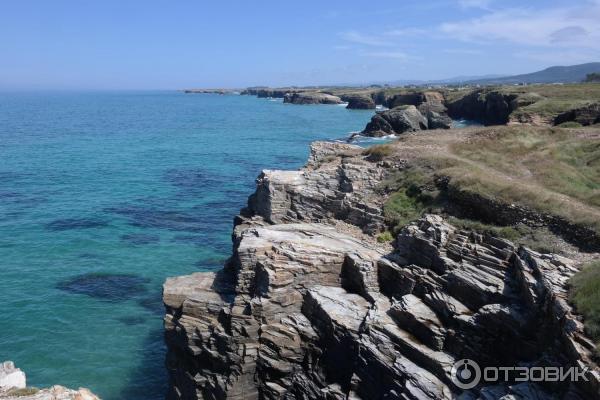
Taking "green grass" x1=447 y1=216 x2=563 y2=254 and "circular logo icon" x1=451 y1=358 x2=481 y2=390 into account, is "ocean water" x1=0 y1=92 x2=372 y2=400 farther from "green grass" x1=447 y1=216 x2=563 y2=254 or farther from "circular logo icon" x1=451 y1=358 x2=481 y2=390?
"green grass" x1=447 y1=216 x2=563 y2=254

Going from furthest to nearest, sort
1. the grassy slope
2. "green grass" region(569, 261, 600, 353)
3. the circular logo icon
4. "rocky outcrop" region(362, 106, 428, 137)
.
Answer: "rocky outcrop" region(362, 106, 428, 137) → the grassy slope → the circular logo icon → "green grass" region(569, 261, 600, 353)

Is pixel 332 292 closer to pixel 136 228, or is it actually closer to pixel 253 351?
pixel 253 351

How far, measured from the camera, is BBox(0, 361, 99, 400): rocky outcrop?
1407 centimetres

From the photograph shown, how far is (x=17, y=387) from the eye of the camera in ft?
50.1

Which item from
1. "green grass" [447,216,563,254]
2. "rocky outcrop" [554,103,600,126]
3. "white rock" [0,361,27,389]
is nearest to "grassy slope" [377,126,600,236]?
"green grass" [447,216,563,254]

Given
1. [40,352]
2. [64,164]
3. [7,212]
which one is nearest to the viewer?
[40,352]

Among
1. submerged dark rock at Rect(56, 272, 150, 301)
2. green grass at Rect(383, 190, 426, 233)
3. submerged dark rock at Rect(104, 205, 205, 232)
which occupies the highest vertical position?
green grass at Rect(383, 190, 426, 233)

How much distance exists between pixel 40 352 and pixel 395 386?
62.2 ft

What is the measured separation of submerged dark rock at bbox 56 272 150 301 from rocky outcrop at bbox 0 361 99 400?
48.3 feet

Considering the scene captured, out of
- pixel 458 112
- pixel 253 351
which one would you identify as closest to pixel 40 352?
pixel 253 351

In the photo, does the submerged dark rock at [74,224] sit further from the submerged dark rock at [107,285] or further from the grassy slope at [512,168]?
the grassy slope at [512,168]

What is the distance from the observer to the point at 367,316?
18.4 meters

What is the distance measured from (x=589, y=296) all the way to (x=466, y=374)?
4255 mm

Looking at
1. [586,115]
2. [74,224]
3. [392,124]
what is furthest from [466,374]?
[392,124]
